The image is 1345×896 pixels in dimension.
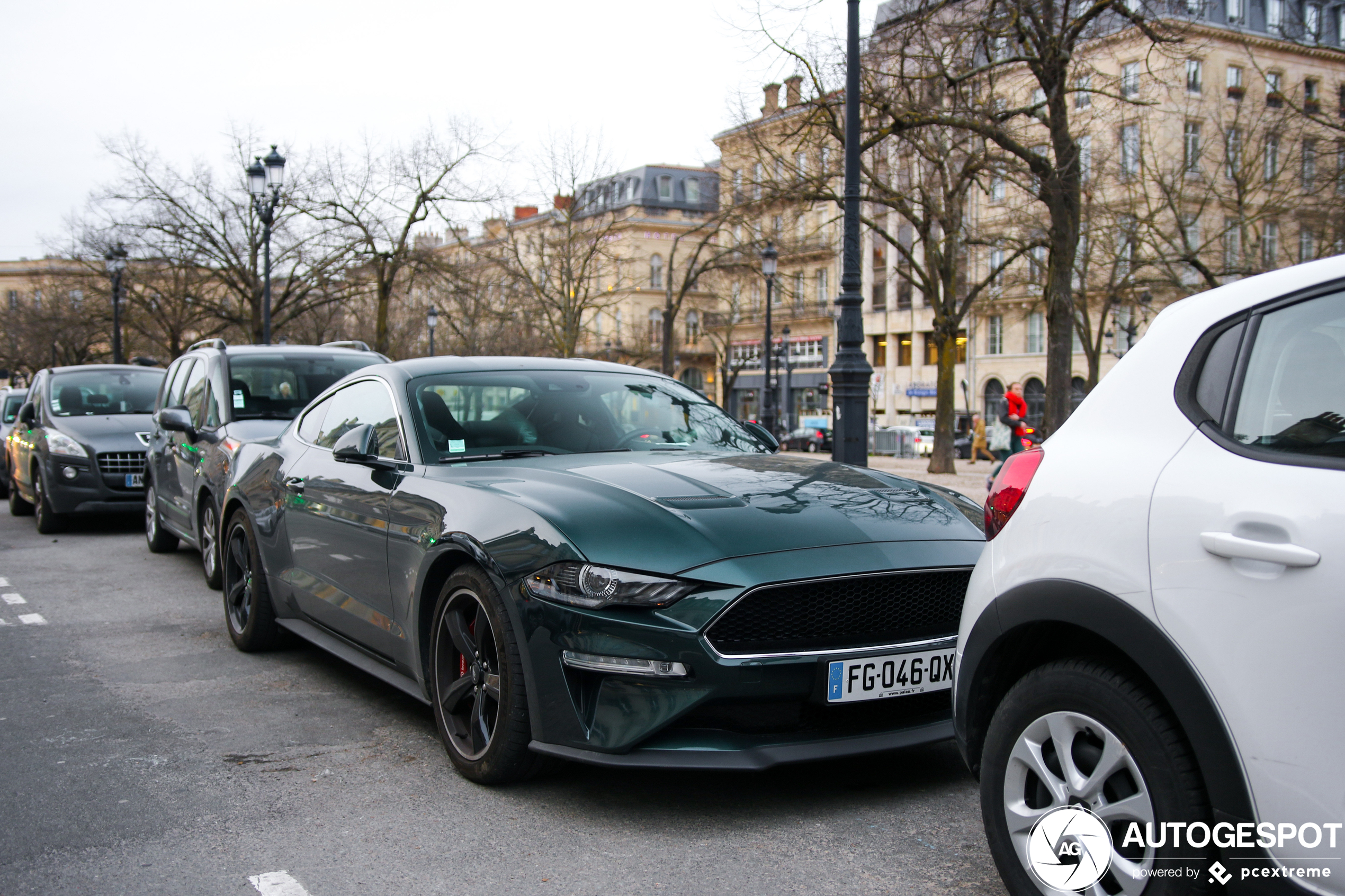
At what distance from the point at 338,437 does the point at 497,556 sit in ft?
6.07

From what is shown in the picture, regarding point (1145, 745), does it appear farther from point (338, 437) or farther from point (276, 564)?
point (276, 564)

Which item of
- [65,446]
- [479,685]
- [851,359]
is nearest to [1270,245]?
[851,359]

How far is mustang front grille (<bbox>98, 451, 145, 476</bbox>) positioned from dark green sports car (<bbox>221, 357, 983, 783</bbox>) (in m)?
8.47

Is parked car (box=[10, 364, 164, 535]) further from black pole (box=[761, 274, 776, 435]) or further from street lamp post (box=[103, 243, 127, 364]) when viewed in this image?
black pole (box=[761, 274, 776, 435])

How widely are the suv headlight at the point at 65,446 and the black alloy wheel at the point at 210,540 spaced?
4.67 meters

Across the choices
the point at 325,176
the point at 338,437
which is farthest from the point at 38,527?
the point at 325,176

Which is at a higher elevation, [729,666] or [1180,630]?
[1180,630]

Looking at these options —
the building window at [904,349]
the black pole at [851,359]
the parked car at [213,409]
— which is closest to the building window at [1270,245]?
the building window at [904,349]

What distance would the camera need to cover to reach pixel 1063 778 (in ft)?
8.82

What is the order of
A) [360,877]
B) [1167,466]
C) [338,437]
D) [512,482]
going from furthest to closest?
1. [338,437]
2. [512,482]
3. [360,877]
4. [1167,466]

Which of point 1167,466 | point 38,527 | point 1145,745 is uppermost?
point 1167,466

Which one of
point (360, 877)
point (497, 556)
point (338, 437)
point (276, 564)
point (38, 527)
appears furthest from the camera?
point (38, 527)

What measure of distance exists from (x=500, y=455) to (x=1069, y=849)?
2845mm

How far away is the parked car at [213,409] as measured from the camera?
8398mm
